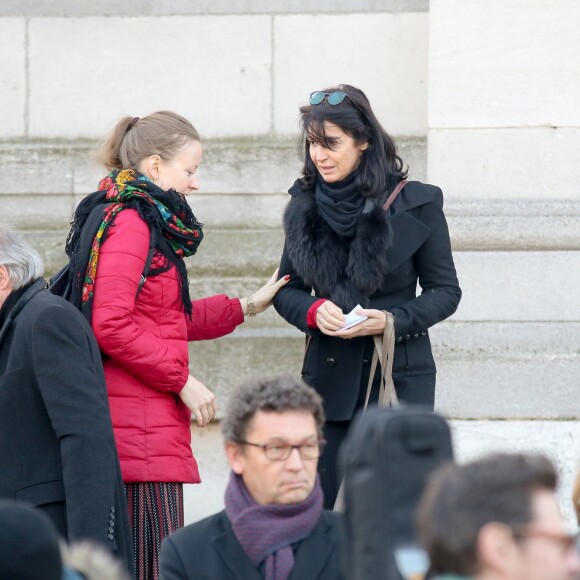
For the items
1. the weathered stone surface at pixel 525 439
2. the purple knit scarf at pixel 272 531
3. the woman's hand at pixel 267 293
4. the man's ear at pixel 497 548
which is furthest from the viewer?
the weathered stone surface at pixel 525 439

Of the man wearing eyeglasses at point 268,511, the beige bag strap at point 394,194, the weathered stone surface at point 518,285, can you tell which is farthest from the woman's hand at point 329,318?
the weathered stone surface at point 518,285

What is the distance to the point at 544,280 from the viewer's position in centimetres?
650

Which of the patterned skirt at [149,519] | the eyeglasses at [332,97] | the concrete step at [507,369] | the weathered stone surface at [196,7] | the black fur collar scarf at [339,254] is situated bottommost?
the patterned skirt at [149,519]

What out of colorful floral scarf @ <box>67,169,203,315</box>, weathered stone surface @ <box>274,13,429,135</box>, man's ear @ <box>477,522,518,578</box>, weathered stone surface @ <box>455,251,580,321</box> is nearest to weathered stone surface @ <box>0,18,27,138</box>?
weathered stone surface @ <box>274,13,429,135</box>

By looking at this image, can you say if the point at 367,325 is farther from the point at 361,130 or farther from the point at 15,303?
the point at 15,303

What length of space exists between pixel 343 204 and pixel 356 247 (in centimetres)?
17

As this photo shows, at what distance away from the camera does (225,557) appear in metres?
4.04

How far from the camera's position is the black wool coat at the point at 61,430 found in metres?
4.71

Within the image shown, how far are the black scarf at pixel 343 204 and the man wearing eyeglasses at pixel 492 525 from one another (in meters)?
2.48

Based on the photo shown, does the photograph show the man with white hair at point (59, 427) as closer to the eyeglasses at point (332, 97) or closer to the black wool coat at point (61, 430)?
the black wool coat at point (61, 430)

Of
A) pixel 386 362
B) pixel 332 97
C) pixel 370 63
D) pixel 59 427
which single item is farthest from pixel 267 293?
pixel 370 63

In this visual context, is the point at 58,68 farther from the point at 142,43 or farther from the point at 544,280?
the point at 544,280

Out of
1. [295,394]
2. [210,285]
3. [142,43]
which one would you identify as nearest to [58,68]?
[142,43]

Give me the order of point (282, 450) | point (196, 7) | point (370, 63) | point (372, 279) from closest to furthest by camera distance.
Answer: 1. point (282, 450)
2. point (372, 279)
3. point (370, 63)
4. point (196, 7)
